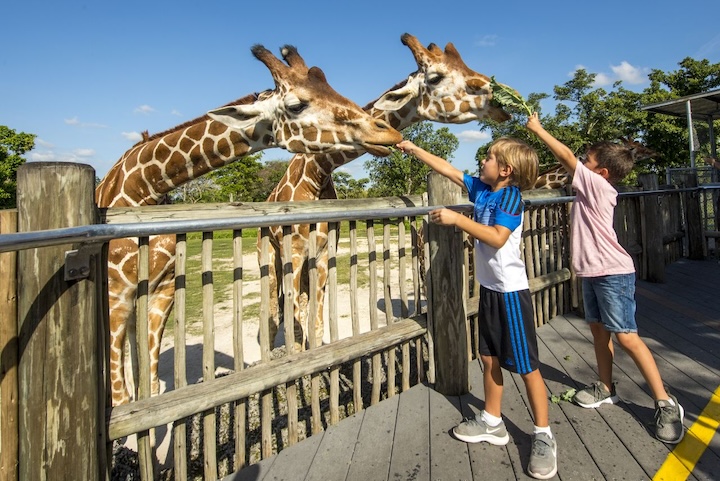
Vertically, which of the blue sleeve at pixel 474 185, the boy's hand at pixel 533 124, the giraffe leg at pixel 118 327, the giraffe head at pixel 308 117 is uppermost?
the giraffe head at pixel 308 117

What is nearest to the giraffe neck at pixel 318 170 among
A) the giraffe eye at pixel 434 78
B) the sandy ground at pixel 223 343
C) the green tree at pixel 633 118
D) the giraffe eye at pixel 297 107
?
the giraffe eye at pixel 434 78

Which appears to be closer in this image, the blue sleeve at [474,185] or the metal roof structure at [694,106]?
the blue sleeve at [474,185]

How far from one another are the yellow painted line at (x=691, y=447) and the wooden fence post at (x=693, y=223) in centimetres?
611

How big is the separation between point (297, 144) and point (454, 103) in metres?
2.20

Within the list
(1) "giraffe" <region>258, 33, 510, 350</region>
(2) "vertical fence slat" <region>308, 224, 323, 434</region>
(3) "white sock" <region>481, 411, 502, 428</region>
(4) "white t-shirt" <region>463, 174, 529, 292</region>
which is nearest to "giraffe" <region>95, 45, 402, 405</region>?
(1) "giraffe" <region>258, 33, 510, 350</region>

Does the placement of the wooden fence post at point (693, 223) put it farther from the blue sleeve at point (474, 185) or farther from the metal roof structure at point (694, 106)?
the blue sleeve at point (474, 185)

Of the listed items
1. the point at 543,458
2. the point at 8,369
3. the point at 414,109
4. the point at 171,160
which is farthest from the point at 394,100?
the point at 8,369

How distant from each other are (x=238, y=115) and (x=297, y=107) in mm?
521

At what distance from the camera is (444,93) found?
493cm

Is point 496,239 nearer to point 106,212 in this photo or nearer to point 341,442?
point 341,442

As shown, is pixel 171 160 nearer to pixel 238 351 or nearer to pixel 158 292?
pixel 158 292

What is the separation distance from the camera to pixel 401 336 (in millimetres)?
2902

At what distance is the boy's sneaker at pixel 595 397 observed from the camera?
8.70ft

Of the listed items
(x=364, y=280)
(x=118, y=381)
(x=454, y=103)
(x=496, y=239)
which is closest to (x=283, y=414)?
(x=118, y=381)
